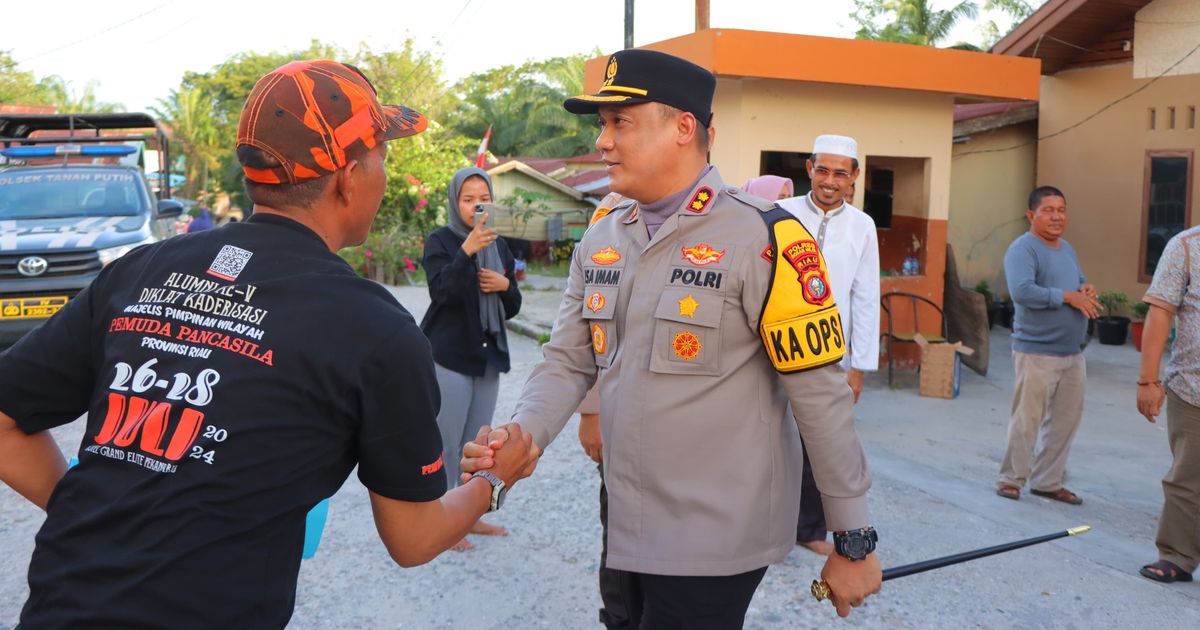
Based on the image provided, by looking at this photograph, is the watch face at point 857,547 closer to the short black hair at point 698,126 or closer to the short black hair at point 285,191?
the short black hair at point 698,126

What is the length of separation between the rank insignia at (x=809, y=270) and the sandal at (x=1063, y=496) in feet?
14.5

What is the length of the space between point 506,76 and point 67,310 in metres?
44.6

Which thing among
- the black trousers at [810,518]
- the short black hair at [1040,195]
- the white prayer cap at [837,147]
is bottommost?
the black trousers at [810,518]

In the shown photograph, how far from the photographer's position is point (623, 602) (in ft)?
9.27

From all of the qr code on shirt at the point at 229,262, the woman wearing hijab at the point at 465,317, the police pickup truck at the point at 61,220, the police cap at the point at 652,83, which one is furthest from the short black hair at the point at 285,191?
the police pickup truck at the point at 61,220

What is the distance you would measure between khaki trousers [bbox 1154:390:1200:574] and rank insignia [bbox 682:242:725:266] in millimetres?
3293

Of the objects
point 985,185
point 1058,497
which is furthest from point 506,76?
point 1058,497

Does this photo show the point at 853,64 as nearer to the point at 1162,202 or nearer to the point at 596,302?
the point at 1162,202

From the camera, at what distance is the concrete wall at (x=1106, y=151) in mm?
12016

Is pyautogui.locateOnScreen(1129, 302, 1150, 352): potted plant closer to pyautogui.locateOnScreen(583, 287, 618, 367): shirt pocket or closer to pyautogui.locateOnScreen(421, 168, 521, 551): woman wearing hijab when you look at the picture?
pyautogui.locateOnScreen(421, 168, 521, 551): woman wearing hijab

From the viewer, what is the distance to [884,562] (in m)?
4.82

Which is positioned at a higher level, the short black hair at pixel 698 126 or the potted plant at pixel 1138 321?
the short black hair at pixel 698 126

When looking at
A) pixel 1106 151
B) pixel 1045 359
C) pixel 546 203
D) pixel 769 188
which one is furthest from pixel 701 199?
pixel 546 203

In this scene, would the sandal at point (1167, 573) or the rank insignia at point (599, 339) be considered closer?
the rank insignia at point (599, 339)
